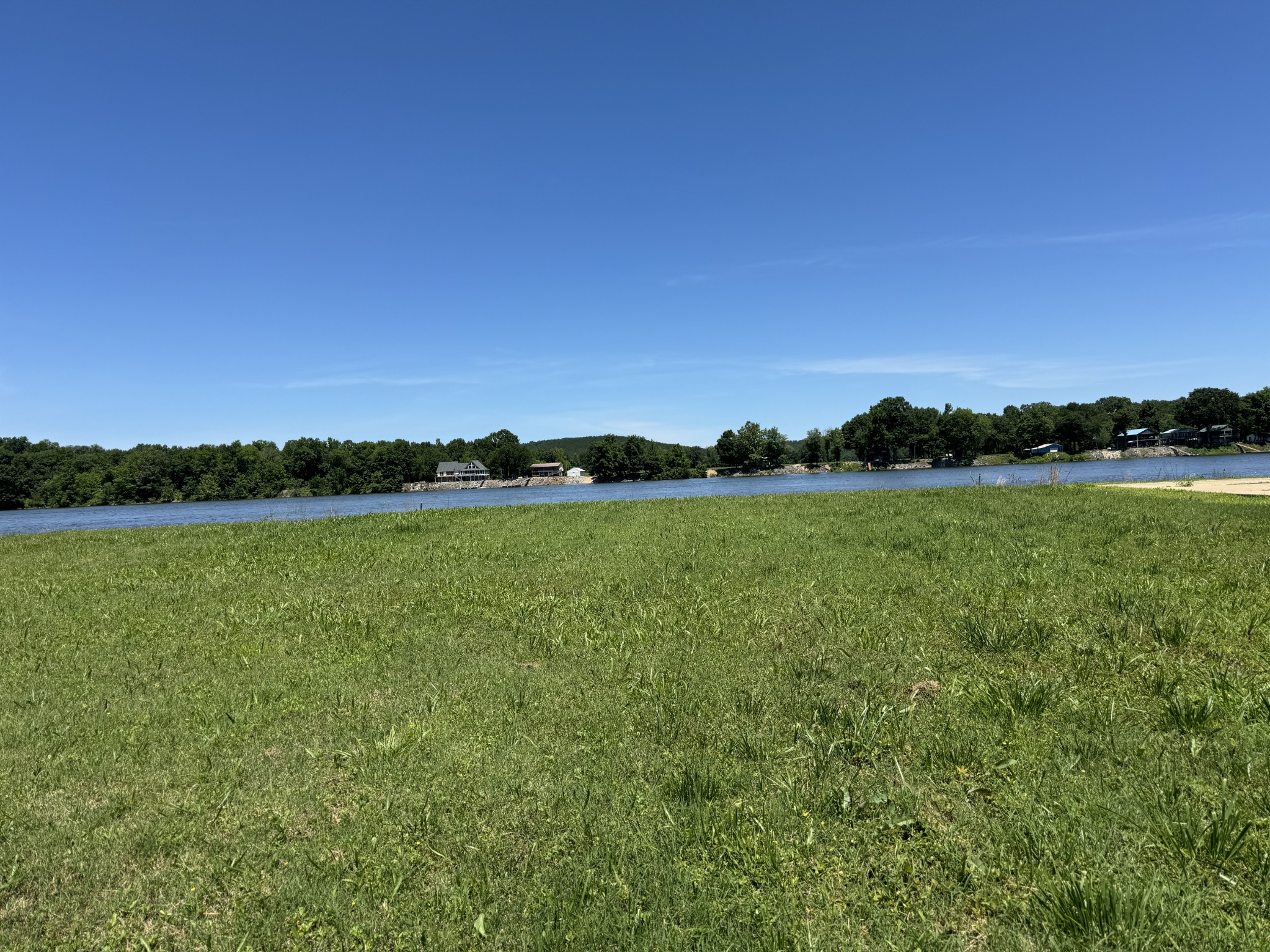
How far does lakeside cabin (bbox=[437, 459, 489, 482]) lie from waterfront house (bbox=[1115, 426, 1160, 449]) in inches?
6406

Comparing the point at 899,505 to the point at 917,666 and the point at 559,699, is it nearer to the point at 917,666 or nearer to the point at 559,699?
the point at 917,666

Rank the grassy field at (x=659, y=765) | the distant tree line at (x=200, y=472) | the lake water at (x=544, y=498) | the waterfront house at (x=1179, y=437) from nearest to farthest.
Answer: the grassy field at (x=659, y=765)
the lake water at (x=544, y=498)
the distant tree line at (x=200, y=472)
the waterfront house at (x=1179, y=437)

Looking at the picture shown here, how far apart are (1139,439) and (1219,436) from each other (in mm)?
16239

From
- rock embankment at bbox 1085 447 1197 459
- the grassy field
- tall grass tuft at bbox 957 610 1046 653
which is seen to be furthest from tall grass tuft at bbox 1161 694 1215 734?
rock embankment at bbox 1085 447 1197 459

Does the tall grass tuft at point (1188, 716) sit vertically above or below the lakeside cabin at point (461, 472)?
below

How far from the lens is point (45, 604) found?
10.3m

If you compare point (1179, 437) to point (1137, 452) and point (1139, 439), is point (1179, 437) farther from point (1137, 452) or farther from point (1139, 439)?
point (1137, 452)

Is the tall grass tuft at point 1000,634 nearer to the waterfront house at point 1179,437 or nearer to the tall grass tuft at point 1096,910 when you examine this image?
the tall grass tuft at point 1096,910

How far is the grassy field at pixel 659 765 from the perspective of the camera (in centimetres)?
313

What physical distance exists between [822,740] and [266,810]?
12.3ft

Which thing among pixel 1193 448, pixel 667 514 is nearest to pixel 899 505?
pixel 667 514

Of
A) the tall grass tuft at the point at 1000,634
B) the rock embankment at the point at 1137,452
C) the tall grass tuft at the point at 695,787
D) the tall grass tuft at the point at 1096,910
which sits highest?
the tall grass tuft at the point at 1000,634

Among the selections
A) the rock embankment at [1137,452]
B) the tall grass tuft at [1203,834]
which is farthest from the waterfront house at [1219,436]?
the tall grass tuft at [1203,834]

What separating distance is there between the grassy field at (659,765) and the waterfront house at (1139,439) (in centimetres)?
18979
